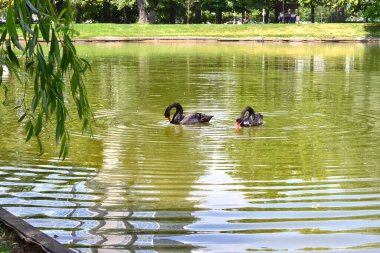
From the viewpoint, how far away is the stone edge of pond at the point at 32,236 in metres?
5.04

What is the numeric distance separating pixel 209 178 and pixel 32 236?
11.7 ft

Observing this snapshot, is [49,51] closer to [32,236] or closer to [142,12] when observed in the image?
[32,236]

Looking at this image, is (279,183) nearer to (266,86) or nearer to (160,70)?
(266,86)

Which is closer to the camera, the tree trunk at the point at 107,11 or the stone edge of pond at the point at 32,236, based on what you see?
the stone edge of pond at the point at 32,236

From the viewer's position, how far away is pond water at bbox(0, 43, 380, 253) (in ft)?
20.7

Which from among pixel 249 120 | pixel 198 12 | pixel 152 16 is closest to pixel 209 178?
pixel 249 120

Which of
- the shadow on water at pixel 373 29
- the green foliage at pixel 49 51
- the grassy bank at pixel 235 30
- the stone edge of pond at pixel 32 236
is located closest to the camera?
the green foliage at pixel 49 51

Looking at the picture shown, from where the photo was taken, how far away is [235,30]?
54.8 metres

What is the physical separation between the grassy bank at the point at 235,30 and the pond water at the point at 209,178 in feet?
119

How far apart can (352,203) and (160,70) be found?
18.7 metres

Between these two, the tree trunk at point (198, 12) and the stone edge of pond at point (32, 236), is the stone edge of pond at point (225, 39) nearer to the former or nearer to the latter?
the tree trunk at point (198, 12)

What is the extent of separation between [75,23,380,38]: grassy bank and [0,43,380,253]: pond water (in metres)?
36.2

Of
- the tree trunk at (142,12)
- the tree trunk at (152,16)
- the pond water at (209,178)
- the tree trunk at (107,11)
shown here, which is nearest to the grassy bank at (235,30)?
the tree trunk at (142,12)

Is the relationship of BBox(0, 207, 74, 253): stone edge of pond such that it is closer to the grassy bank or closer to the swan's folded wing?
the swan's folded wing
